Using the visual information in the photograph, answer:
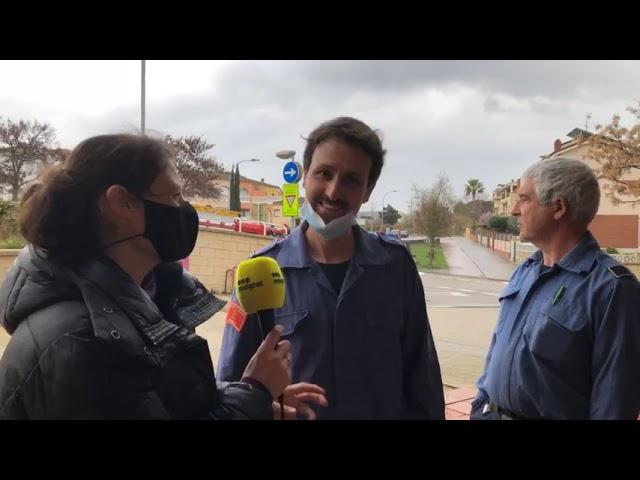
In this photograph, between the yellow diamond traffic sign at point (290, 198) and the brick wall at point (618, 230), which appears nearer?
the yellow diamond traffic sign at point (290, 198)

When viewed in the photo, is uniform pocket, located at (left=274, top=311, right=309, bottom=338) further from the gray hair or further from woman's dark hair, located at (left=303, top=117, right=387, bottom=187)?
the gray hair

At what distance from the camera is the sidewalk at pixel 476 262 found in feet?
92.8

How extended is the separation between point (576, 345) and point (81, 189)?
66.8 inches

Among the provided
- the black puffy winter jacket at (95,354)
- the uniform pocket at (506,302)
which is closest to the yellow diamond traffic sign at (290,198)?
the uniform pocket at (506,302)

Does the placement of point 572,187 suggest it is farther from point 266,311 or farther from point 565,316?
point 266,311

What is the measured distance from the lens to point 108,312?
3.30 feet

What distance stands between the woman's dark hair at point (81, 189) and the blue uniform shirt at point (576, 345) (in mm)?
1532

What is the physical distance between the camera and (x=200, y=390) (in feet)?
3.64

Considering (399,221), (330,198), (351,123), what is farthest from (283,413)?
(399,221)

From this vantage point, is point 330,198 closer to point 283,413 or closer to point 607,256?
point 283,413

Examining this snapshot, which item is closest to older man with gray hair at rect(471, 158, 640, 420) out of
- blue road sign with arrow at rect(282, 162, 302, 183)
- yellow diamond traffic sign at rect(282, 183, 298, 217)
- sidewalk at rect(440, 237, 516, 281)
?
blue road sign with arrow at rect(282, 162, 302, 183)

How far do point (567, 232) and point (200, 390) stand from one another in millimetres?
1718

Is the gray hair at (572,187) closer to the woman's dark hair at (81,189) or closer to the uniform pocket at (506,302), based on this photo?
the uniform pocket at (506,302)

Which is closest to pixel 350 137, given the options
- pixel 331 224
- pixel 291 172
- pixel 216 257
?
pixel 331 224
